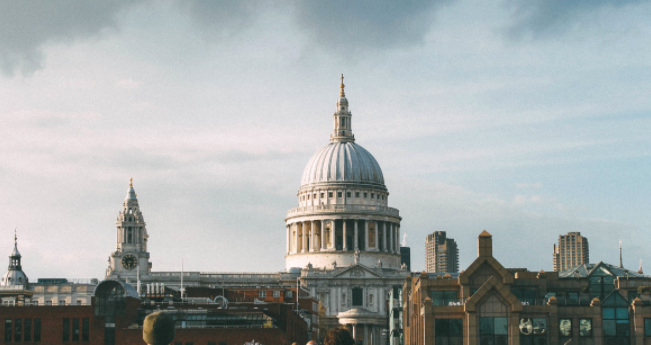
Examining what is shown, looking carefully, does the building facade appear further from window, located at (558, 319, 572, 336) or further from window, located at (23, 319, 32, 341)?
window, located at (23, 319, 32, 341)

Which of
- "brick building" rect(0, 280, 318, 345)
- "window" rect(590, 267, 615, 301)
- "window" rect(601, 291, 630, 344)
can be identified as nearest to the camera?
"window" rect(601, 291, 630, 344)

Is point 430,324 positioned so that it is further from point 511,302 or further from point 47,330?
point 47,330

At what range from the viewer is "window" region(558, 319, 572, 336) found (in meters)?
104

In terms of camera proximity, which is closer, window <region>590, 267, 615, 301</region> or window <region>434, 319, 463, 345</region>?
window <region>434, 319, 463, 345</region>

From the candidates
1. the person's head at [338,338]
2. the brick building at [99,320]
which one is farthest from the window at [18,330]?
the person's head at [338,338]

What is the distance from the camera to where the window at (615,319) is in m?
104

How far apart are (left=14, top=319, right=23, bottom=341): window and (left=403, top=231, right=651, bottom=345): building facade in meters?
39.5

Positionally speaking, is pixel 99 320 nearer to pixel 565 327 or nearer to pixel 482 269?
pixel 482 269

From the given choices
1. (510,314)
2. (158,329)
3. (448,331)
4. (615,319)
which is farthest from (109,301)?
(158,329)

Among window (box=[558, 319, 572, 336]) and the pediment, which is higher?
the pediment

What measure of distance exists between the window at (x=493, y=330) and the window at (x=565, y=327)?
4.88 m

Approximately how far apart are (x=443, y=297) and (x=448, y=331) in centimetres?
684

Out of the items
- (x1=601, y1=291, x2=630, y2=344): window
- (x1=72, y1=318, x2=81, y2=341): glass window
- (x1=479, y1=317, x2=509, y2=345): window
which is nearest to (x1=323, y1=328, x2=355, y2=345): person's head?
(x1=479, y1=317, x2=509, y2=345): window

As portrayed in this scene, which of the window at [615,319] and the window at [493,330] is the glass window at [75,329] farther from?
the window at [615,319]
